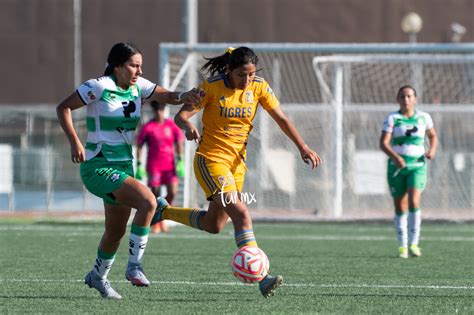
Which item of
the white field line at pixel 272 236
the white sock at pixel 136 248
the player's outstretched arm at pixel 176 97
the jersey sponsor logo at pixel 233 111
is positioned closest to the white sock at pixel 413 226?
the white field line at pixel 272 236

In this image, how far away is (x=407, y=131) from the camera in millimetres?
12906

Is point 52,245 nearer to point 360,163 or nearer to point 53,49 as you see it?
point 360,163

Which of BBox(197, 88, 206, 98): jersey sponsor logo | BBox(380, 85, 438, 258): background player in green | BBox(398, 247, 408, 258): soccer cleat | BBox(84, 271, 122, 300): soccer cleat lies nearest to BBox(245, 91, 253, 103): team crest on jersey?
BBox(197, 88, 206, 98): jersey sponsor logo

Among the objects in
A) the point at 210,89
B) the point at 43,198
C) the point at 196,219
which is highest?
the point at 210,89

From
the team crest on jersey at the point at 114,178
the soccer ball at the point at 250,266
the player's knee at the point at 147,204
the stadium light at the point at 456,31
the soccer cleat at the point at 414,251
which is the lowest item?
the soccer cleat at the point at 414,251

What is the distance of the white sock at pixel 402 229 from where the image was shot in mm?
12641

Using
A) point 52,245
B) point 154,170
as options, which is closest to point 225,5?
point 154,170

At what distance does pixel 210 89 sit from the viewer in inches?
348

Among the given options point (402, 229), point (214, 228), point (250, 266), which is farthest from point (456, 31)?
point (250, 266)

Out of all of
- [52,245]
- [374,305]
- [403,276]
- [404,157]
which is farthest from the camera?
→ [52,245]

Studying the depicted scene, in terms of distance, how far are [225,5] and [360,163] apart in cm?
1666

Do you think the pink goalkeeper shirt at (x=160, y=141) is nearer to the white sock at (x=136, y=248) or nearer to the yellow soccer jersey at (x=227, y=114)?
the yellow soccer jersey at (x=227, y=114)

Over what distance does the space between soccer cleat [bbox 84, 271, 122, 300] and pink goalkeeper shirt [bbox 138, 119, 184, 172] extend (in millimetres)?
8332

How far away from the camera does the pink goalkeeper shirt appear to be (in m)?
16.6
